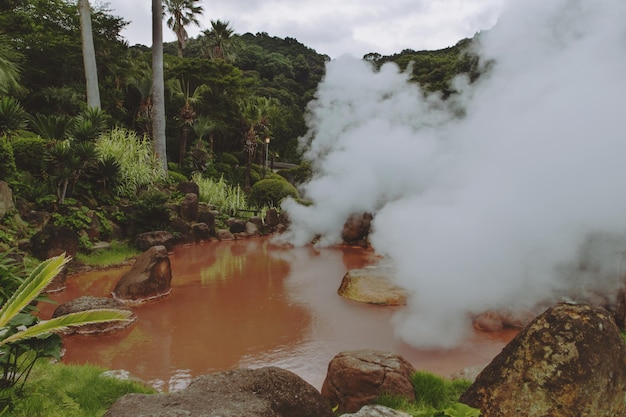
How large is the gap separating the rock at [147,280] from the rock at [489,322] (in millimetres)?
5284

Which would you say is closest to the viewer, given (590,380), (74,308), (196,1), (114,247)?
(590,380)

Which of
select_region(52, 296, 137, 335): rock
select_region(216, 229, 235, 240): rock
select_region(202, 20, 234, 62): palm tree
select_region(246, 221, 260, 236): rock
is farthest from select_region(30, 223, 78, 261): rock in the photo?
select_region(202, 20, 234, 62): palm tree

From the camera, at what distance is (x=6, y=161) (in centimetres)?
963

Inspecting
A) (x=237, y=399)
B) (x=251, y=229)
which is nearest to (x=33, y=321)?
(x=237, y=399)

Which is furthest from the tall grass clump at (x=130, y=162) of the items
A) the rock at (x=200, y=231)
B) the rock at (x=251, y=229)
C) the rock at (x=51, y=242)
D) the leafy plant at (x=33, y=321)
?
the leafy plant at (x=33, y=321)

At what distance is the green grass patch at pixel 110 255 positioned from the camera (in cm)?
975

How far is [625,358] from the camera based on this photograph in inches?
118

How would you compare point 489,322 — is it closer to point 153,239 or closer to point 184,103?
point 153,239

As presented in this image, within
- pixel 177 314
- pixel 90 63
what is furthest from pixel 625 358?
pixel 90 63

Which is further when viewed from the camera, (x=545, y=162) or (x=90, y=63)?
(x=90, y=63)

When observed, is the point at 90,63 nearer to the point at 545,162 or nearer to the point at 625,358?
the point at 545,162

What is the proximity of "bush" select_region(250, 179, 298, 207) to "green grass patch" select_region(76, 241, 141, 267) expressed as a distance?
895cm

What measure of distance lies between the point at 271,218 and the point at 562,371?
47.0ft

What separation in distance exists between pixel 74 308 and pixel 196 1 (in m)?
23.4
